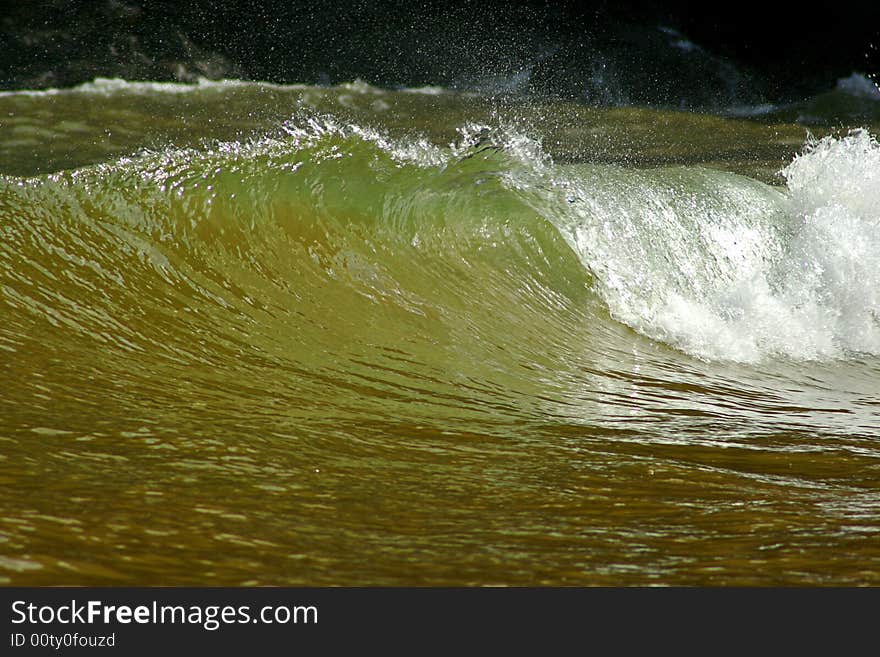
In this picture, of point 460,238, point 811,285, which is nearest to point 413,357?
point 460,238

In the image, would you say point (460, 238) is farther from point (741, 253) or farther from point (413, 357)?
point (741, 253)

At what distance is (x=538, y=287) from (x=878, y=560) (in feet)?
9.55

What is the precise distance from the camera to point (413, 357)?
306 cm

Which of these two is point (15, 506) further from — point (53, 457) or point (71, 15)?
point (71, 15)

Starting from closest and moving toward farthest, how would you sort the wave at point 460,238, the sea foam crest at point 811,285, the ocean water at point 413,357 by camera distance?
the ocean water at point 413,357
the wave at point 460,238
the sea foam crest at point 811,285

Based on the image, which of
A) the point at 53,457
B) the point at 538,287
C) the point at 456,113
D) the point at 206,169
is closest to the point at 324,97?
the point at 456,113

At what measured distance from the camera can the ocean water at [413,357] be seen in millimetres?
1478

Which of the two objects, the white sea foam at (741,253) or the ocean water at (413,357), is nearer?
the ocean water at (413,357)

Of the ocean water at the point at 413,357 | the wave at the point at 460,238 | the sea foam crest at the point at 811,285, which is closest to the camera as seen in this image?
the ocean water at the point at 413,357

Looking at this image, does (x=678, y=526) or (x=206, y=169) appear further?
(x=206, y=169)

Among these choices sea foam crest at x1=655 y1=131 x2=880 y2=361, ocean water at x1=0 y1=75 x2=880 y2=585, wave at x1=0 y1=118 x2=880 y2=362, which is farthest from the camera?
sea foam crest at x1=655 y1=131 x2=880 y2=361

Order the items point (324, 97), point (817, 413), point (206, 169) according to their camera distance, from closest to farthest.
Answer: point (817, 413) < point (206, 169) < point (324, 97)

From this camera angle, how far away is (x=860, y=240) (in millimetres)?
5051

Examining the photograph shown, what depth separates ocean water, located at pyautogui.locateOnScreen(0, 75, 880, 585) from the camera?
58.2 inches
